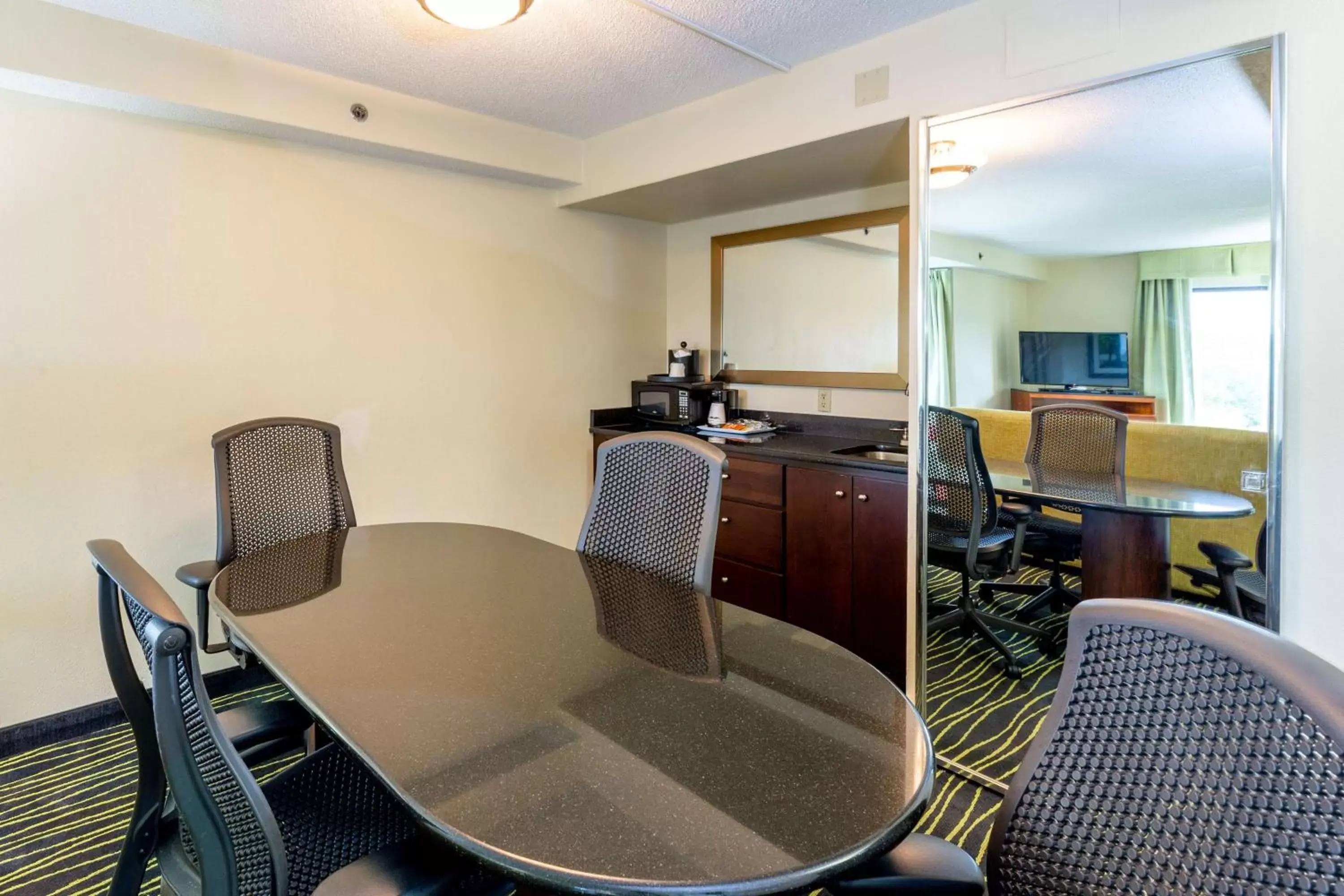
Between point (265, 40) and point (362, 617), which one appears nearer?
point (362, 617)

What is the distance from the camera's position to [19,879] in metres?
1.84

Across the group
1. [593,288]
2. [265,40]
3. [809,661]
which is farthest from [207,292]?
[809,661]

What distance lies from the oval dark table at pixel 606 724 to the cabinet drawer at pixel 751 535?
142 centimetres

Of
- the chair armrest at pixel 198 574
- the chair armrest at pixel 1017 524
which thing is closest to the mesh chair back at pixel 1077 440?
the chair armrest at pixel 1017 524

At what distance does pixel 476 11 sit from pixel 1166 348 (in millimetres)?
2008

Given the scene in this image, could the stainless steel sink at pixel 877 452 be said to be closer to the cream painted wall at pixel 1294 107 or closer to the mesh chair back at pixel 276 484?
the cream painted wall at pixel 1294 107

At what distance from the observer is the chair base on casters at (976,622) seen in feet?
7.93

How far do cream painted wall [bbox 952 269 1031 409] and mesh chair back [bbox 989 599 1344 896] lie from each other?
66.0 inches

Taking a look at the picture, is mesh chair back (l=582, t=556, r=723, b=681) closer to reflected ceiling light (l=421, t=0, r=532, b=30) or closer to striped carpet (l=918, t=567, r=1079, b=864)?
striped carpet (l=918, t=567, r=1079, b=864)

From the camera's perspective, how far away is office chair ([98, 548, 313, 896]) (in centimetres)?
117

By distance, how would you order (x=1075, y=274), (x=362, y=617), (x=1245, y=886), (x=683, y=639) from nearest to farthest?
(x=1245, y=886) → (x=683, y=639) → (x=362, y=617) → (x=1075, y=274)

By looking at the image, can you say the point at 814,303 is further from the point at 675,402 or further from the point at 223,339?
the point at 223,339

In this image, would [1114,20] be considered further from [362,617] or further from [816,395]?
[362,617]

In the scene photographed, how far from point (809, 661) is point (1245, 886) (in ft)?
2.35
